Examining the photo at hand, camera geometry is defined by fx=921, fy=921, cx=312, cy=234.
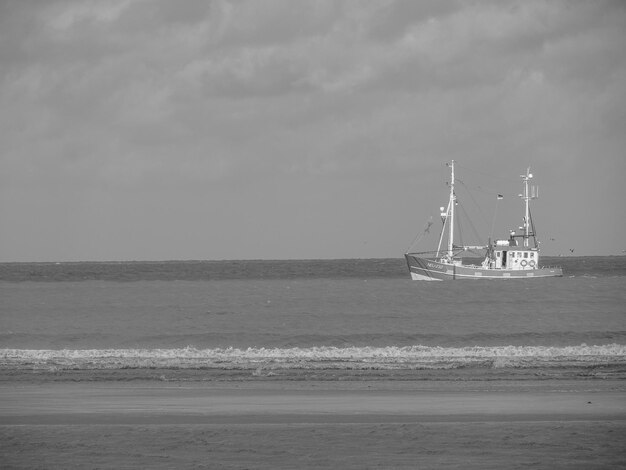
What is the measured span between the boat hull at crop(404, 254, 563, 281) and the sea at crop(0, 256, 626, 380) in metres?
15.1

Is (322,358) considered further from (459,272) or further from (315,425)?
(459,272)

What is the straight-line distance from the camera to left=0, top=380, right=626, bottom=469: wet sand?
11320 mm

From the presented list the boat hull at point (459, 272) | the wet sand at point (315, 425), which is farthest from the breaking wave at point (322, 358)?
the boat hull at point (459, 272)

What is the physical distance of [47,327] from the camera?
35.3 m

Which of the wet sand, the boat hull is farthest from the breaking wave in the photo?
the boat hull

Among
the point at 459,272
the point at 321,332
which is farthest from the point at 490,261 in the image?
the point at 321,332

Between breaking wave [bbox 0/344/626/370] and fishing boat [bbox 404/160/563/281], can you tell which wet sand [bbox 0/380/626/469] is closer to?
breaking wave [bbox 0/344/626/370]

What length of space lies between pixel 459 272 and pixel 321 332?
4207cm

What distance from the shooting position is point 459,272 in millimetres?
73375

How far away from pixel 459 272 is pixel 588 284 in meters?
19.0

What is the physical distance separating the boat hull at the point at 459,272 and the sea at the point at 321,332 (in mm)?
15055

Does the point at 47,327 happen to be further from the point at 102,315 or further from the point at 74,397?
the point at 74,397

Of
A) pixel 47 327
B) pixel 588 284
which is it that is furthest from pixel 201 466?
pixel 588 284

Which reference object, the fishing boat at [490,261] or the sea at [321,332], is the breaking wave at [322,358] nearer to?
the sea at [321,332]
